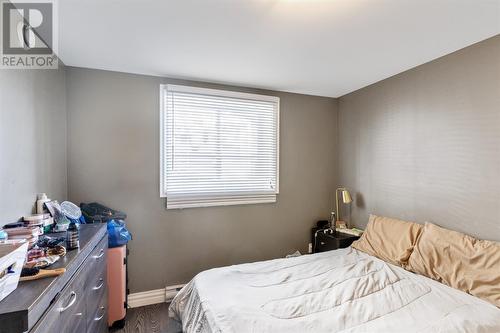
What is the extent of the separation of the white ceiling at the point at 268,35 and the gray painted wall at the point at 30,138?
0.44 metres

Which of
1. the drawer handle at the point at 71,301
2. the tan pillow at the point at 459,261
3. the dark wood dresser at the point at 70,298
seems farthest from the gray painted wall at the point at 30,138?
the tan pillow at the point at 459,261

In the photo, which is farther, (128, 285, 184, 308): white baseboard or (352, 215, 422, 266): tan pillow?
(128, 285, 184, 308): white baseboard

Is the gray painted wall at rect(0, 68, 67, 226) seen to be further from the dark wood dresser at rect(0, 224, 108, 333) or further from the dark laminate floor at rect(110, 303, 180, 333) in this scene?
the dark laminate floor at rect(110, 303, 180, 333)

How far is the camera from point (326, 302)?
1.72 m

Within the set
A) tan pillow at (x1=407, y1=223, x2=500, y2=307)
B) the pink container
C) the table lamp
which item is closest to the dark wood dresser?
the pink container

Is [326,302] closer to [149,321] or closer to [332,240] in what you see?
[332,240]

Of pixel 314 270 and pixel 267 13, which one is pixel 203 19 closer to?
pixel 267 13

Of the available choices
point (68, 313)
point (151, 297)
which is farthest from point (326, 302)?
point (151, 297)

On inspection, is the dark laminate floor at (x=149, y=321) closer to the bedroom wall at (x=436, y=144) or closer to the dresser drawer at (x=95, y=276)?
the dresser drawer at (x=95, y=276)

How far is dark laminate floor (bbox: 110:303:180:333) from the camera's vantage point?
7.51 feet

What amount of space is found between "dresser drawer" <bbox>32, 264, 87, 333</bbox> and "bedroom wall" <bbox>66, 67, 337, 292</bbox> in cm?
127

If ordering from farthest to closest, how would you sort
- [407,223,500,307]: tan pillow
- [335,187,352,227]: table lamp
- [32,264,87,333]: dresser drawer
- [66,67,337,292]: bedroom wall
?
[335,187,352,227]: table lamp < [66,67,337,292]: bedroom wall < [407,223,500,307]: tan pillow < [32,264,87,333]: dresser drawer

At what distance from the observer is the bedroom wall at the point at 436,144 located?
1992 mm

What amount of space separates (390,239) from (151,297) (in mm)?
2564
